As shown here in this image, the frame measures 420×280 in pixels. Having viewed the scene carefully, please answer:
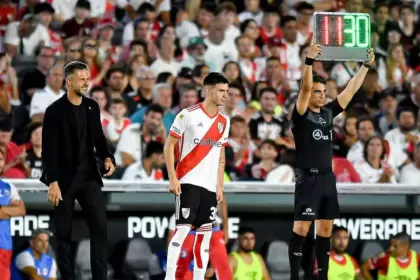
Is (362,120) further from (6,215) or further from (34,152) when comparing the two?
(6,215)

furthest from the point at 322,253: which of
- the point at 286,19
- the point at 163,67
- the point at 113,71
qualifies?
the point at 286,19

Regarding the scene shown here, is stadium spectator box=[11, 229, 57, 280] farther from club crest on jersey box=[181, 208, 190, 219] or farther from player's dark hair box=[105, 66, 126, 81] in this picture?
player's dark hair box=[105, 66, 126, 81]

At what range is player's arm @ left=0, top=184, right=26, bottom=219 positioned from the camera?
1239 centimetres

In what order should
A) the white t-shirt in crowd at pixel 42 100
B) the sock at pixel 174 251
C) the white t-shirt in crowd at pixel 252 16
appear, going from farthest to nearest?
the white t-shirt in crowd at pixel 252 16 < the white t-shirt in crowd at pixel 42 100 < the sock at pixel 174 251

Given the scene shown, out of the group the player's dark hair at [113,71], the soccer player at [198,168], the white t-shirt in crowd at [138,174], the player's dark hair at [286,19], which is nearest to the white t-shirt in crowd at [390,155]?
the white t-shirt in crowd at [138,174]

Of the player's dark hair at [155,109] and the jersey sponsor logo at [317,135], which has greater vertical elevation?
the player's dark hair at [155,109]

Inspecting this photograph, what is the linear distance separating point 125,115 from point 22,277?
3.81 m

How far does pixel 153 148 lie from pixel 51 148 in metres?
3.47

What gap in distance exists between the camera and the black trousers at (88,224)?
1110 cm

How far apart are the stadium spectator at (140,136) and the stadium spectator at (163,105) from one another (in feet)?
1.65

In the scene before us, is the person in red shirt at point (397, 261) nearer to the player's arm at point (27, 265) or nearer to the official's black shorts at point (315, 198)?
the official's black shorts at point (315, 198)

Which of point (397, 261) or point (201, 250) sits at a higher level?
point (201, 250)

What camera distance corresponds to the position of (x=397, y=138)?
16.9m

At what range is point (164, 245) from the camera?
13602mm
